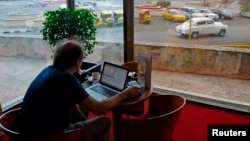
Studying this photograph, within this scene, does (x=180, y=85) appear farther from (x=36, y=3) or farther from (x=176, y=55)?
(x=36, y=3)

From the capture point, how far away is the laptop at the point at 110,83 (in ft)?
7.00

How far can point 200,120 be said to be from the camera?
3.03 m

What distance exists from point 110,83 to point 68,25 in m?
1.11

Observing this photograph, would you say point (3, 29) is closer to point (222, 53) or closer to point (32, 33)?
point (32, 33)

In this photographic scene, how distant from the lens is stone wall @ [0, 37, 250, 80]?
331 centimetres

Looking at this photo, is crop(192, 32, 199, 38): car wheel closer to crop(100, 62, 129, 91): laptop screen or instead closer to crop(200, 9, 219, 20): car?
crop(200, 9, 219, 20): car

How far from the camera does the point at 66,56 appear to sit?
5.82 ft

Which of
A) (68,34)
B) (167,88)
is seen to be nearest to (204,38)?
(167,88)

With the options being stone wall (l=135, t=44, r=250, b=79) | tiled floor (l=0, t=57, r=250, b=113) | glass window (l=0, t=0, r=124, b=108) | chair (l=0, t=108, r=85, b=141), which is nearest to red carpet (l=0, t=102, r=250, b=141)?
tiled floor (l=0, t=57, r=250, b=113)

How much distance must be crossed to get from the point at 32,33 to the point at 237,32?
2.58m

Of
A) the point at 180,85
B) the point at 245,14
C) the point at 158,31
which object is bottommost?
the point at 180,85

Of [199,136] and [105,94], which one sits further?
[199,136]

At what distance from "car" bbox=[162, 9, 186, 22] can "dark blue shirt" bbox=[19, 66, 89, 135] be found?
2.05m

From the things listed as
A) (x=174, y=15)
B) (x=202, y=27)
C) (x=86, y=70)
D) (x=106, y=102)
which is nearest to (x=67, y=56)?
(x=106, y=102)
